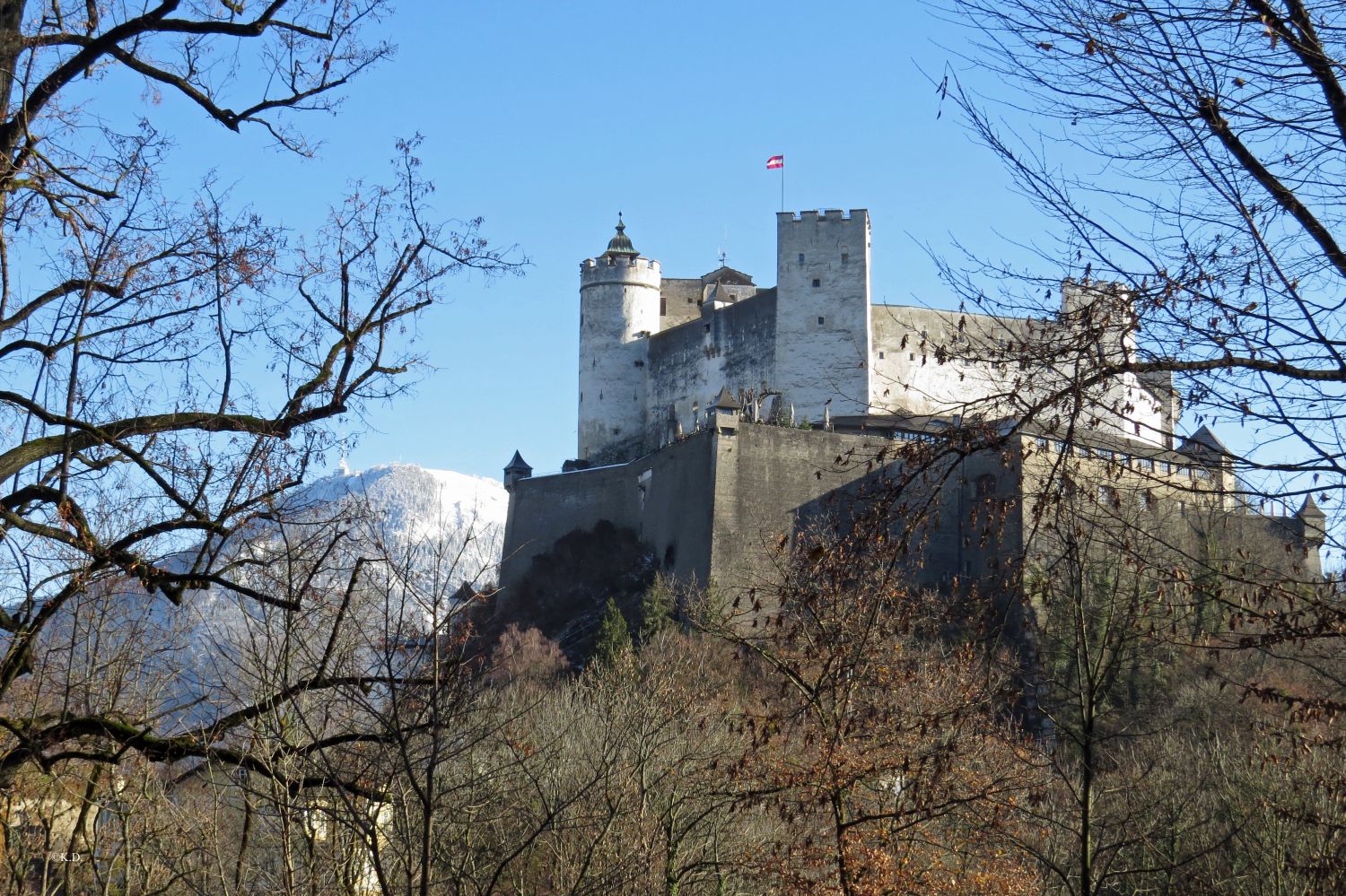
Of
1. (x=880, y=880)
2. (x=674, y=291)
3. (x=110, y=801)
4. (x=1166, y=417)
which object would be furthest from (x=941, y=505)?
(x=674, y=291)

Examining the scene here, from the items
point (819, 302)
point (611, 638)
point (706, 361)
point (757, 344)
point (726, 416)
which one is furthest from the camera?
point (706, 361)

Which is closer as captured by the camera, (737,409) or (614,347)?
(737,409)

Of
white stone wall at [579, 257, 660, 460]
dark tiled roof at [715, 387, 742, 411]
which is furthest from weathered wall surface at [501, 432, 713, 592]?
white stone wall at [579, 257, 660, 460]

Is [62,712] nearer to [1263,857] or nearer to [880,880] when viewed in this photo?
[880,880]

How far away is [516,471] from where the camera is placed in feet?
155

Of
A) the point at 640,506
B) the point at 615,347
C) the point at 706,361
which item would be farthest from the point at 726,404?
the point at 615,347

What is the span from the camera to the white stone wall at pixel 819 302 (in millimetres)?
43844

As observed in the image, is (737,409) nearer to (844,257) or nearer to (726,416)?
(726,416)

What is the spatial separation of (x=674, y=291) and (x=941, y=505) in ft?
161

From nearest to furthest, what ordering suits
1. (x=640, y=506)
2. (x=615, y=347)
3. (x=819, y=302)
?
(x=640, y=506)
(x=819, y=302)
(x=615, y=347)

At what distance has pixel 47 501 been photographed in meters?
5.73

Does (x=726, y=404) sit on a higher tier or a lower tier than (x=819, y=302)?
lower

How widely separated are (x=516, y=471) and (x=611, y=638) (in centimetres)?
1271

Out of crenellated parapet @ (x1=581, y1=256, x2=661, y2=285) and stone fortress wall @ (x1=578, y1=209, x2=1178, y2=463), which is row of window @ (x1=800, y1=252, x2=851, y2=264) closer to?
stone fortress wall @ (x1=578, y1=209, x2=1178, y2=463)
